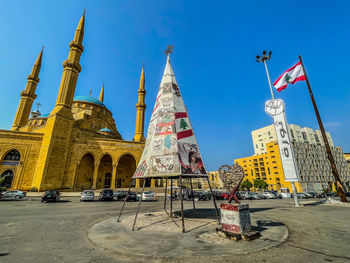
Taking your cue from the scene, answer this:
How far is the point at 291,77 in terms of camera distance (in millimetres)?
17688

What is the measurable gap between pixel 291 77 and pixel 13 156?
1670 inches

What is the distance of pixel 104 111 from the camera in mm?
50344

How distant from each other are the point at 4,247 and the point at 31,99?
1812 inches

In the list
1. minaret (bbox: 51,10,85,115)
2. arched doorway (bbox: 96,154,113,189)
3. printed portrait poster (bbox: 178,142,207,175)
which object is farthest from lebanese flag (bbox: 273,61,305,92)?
minaret (bbox: 51,10,85,115)

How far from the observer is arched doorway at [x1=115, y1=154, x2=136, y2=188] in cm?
3891

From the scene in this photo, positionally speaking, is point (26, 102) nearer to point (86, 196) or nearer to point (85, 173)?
point (85, 173)

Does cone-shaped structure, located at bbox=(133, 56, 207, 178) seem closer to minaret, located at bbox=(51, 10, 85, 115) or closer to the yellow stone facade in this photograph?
minaret, located at bbox=(51, 10, 85, 115)

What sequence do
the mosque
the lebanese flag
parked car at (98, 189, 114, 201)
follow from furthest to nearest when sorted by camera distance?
the mosque
parked car at (98, 189, 114, 201)
the lebanese flag

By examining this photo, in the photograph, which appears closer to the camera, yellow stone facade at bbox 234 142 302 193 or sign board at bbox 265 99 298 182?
sign board at bbox 265 99 298 182

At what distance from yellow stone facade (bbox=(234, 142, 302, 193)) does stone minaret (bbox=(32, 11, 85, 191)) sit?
7040cm

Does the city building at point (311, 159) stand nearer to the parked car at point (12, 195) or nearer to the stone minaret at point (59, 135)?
the stone minaret at point (59, 135)

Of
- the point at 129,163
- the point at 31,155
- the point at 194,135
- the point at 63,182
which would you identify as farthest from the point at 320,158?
the point at 31,155

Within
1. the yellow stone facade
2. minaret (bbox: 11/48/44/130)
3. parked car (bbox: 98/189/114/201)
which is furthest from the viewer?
the yellow stone facade

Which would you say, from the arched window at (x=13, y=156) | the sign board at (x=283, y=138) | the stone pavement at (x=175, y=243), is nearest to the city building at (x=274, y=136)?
the sign board at (x=283, y=138)
